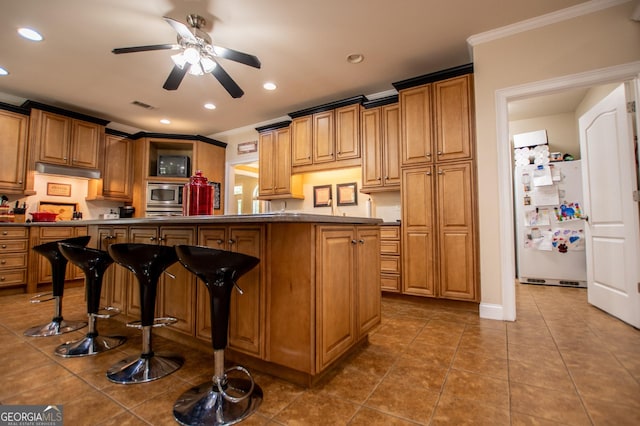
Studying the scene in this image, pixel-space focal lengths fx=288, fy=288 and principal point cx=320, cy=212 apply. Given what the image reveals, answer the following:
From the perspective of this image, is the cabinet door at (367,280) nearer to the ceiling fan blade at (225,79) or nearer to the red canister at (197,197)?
the red canister at (197,197)

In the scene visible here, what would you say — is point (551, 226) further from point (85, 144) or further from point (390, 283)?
point (85, 144)

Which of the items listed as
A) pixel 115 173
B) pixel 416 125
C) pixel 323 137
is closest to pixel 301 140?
pixel 323 137

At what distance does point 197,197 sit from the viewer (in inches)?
78.6

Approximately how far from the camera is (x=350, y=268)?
5.84ft

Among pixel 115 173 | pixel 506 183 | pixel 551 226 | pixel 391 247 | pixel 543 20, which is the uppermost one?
pixel 543 20

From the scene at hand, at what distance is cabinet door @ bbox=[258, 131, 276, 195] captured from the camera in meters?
4.81

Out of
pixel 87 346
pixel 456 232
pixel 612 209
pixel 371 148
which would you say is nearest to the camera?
pixel 87 346

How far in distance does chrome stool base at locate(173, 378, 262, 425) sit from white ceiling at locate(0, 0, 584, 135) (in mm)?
2834

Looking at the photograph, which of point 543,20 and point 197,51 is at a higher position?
point 543,20

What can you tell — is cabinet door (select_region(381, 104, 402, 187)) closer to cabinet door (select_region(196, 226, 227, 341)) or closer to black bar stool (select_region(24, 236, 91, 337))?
cabinet door (select_region(196, 226, 227, 341))

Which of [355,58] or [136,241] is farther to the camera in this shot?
[355,58]

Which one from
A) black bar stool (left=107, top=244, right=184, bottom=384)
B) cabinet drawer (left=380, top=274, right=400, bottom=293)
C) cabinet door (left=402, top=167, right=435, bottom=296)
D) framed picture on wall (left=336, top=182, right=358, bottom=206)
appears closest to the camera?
A: black bar stool (left=107, top=244, right=184, bottom=384)

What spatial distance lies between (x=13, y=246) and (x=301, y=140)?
13.3 feet

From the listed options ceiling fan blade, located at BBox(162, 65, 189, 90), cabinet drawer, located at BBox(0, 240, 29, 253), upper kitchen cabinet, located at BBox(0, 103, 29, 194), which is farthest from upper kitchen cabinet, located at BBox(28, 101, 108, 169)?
ceiling fan blade, located at BBox(162, 65, 189, 90)
